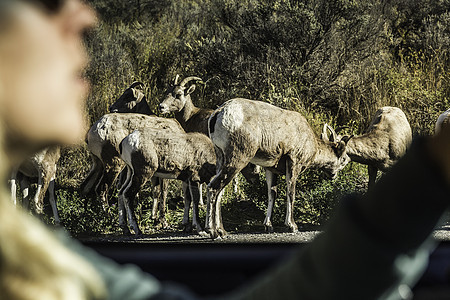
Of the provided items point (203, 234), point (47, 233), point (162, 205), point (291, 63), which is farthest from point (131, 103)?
point (47, 233)

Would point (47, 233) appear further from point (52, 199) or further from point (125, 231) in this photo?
point (52, 199)

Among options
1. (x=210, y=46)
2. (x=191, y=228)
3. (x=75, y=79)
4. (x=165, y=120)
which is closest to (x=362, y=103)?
(x=210, y=46)

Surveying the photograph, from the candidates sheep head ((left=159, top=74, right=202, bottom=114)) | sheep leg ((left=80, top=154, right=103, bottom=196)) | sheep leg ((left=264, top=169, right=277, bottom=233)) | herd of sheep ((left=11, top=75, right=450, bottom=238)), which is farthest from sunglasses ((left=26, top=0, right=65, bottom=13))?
sheep head ((left=159, top=74, right=202, bottom=114))

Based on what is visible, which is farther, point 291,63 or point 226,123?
point 291,63

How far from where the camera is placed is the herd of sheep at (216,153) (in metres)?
A: 9.52

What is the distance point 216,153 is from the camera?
976 centimetres

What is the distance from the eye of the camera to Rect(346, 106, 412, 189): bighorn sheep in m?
10.8

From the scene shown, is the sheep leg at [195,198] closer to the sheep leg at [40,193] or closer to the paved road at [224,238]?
the paved road at [224,238]

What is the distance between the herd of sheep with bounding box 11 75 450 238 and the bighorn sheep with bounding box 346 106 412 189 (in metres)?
0.02

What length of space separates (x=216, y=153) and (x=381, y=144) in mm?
2809

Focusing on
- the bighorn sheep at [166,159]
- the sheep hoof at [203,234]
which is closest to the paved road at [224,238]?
the sheep hoof at [203,234]

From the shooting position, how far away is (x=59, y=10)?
66 centimetres

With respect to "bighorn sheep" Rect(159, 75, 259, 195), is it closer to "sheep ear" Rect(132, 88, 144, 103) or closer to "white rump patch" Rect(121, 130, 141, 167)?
"sheep ear" Rect(132, 88, 144, 103)

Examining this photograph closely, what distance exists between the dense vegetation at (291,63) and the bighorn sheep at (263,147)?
1.75 metres
